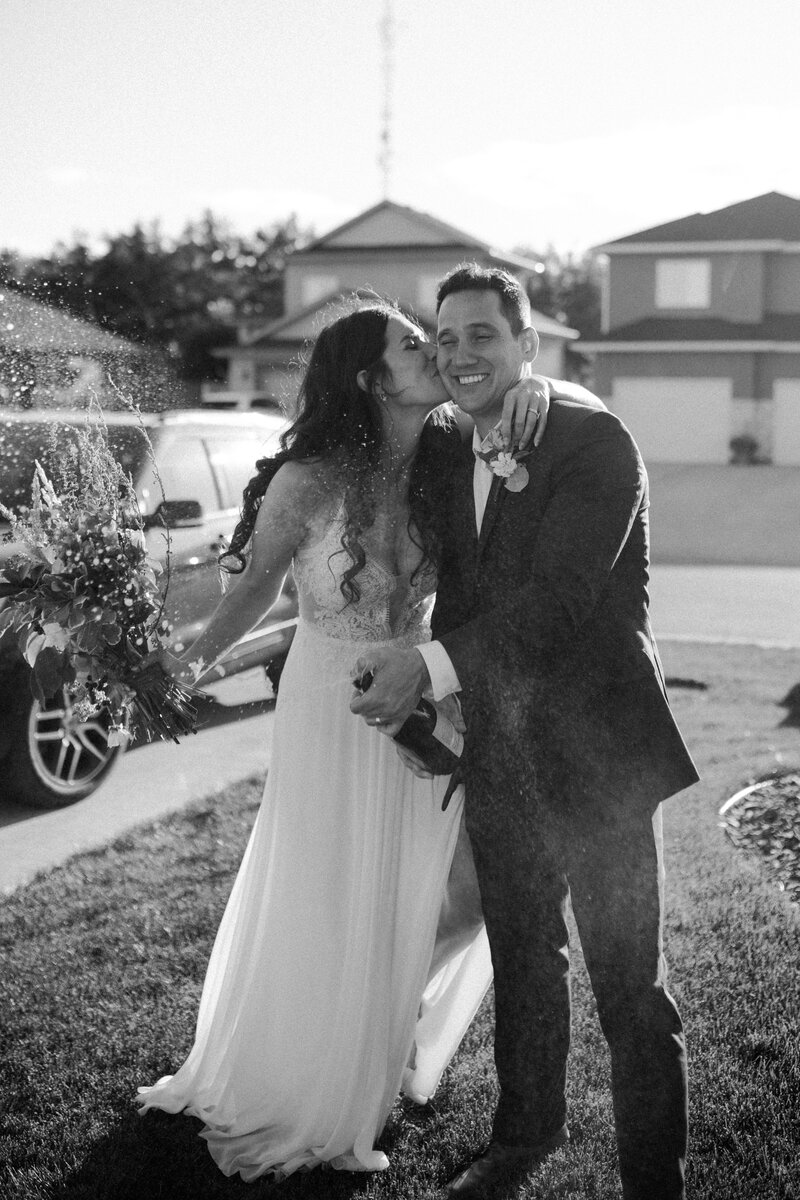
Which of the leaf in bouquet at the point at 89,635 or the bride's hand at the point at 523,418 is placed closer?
the bride's hand at the point at 523,418

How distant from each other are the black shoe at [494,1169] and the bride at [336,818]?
0.22m

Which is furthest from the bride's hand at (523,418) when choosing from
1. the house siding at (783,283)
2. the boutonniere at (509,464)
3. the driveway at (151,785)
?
the house siding at (783,283)

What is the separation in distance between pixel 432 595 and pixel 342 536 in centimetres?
32

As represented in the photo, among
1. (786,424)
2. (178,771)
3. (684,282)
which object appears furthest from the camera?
(684,282)

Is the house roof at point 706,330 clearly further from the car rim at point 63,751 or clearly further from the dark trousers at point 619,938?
the dark trousers at point 619,938

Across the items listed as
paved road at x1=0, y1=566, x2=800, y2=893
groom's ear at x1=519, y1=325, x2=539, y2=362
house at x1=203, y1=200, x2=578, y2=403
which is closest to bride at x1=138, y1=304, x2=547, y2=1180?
groom's ear at x1=519, y1=325, x2=539, y2=362

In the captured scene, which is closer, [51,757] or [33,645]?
[33,645]

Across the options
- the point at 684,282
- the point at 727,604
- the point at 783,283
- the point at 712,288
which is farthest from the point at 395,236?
the point at 727,604

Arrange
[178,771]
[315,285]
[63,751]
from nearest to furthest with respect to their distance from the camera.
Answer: [63,751], [178,771], [315,285]

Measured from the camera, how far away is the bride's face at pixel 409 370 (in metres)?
3.27

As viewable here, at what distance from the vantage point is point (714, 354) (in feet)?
120

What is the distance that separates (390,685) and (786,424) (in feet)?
118

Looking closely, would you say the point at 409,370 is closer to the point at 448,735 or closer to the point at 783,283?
the point at 448,735

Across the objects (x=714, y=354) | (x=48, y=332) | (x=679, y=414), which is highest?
(x=714, y=354)
